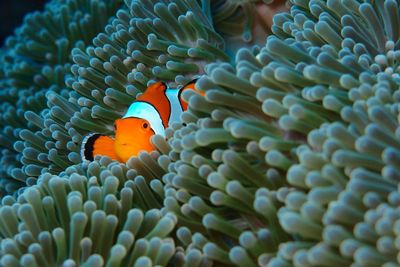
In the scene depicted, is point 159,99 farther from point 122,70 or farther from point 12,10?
point 12,10

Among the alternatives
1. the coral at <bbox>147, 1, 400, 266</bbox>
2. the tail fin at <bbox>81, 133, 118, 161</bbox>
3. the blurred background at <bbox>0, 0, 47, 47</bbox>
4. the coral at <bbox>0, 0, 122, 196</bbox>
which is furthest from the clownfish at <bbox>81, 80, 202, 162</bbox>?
the blurred background at <bbox>0, 0, 47, 47</bbox>

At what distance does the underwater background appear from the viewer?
4.29ft

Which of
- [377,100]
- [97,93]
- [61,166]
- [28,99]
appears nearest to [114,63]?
[97,93]

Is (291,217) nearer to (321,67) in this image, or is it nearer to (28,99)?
(321,67)

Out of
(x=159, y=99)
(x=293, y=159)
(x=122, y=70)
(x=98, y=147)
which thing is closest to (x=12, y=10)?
(x=122, y=70)

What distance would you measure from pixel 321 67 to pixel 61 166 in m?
1.29

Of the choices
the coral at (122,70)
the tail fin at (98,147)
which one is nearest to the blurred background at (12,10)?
the coral at (122,70)

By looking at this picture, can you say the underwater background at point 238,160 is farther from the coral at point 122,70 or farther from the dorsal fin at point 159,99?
the dorsal fin at point 159,99

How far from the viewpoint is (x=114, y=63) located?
2.39 meters

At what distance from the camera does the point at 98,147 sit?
2115 millimetres

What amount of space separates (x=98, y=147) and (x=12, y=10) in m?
4.78

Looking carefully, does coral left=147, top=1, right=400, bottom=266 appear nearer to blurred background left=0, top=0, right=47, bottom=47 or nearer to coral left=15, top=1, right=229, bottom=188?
coral left=15, top=1, right=229, bottom=188

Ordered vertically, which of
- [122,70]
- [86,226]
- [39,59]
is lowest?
[86,226]

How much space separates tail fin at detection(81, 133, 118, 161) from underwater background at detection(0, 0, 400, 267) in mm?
59
